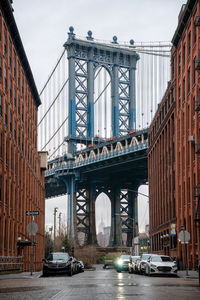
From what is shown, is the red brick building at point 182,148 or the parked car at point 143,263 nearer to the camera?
the parked car at point 143,263

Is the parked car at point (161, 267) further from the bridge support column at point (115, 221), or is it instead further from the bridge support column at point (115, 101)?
the bridge support column at point (115, 221)

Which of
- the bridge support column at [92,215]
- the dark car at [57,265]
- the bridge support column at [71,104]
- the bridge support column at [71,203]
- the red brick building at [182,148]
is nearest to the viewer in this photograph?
the dark car at [57,265]

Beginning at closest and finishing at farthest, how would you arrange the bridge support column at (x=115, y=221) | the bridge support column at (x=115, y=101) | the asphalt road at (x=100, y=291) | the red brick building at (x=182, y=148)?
the asphalt road at (x=100, y=291) → the red brick building at (x=182, y=148) → the bridge support column at (x=115, y=101) → the bridge support column at (x=115, y=221)

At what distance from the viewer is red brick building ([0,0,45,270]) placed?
1951 inches

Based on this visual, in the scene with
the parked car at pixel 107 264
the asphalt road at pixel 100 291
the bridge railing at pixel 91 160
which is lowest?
the parked car at pixel 107 264

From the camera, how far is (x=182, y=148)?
194ft

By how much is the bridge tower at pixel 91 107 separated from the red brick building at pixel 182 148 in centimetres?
4167

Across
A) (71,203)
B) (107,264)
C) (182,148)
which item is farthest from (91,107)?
(182,148)

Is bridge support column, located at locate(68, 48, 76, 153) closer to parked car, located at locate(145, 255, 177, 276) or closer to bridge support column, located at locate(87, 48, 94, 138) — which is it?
bridge support column, located at locate(87, 48, 94, 138)

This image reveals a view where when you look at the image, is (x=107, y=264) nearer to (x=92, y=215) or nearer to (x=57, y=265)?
(x=92, y=215)

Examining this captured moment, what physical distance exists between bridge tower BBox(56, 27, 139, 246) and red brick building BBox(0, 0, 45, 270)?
46.1m

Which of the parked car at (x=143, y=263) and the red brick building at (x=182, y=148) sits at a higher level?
the red brick building at (x=182, y=148)

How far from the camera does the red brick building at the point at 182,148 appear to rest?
52.3m

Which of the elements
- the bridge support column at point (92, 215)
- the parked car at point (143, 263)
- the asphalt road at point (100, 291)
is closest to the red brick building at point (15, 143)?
the parked car at point (143, 263)
